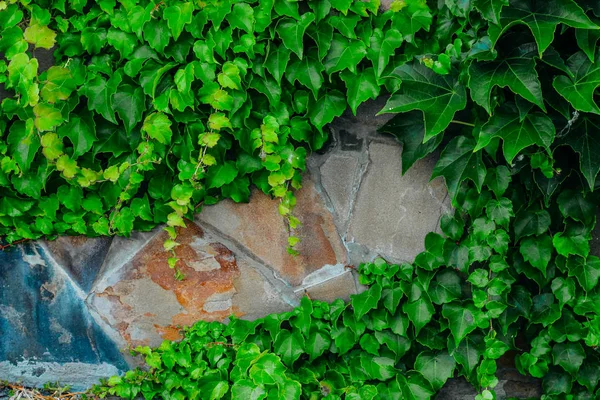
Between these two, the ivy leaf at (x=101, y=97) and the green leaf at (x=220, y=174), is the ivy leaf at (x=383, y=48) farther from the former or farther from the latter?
the ivy leaf at (x=101, y=97)

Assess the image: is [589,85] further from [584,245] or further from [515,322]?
[515,322]

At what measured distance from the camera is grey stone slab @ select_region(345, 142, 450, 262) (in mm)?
2309

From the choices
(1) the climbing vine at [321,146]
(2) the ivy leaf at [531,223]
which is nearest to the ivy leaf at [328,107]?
(1) the climbing vine at [321,146]

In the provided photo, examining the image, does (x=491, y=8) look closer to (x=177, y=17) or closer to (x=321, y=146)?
(x=321, y=146)

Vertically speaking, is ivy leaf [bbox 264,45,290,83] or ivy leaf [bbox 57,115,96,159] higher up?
ivy leaf [bbox 264,45,290,83]

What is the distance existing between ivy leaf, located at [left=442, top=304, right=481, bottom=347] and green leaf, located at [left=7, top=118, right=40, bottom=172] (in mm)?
1475

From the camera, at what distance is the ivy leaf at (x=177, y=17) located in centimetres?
210

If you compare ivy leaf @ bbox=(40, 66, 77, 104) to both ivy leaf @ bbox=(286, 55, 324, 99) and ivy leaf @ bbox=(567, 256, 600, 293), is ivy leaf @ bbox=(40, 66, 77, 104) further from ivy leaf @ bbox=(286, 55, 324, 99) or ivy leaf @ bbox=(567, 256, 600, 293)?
ivy leaf @ bbox=(567, 256, 600, 293)

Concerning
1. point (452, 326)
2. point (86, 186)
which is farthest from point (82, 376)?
point (452, 326)

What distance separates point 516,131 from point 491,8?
369 mm

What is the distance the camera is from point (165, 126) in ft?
7.22

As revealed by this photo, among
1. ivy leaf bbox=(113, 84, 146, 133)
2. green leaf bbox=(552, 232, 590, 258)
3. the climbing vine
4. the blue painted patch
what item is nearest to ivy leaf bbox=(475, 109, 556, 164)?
the climbing vine

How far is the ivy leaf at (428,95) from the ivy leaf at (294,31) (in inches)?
12.0

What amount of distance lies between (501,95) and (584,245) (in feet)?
1.84
